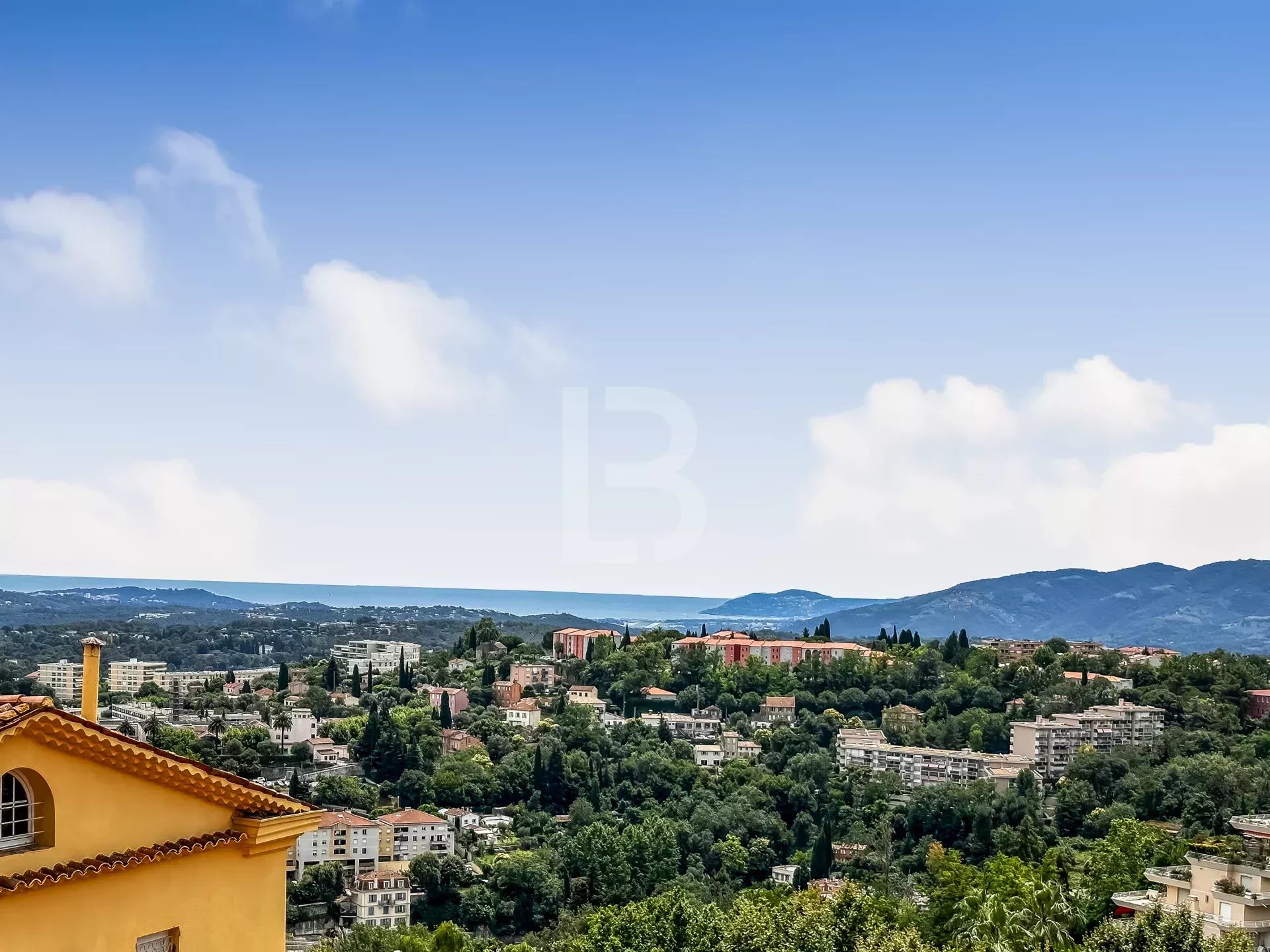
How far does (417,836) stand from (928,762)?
2398 centimetres

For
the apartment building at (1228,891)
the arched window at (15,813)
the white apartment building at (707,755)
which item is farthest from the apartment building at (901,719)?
the arched window at (15,813)

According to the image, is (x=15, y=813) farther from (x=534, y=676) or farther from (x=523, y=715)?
(x=534, y=676)

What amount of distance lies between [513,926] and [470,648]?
146ft

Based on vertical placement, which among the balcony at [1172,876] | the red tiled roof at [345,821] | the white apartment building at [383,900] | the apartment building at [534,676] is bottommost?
the white apartment building at [383,900]

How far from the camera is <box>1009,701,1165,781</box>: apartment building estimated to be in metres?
54.7

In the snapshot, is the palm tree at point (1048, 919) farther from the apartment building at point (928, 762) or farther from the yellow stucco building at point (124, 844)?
the apartment building at point (928, 762)

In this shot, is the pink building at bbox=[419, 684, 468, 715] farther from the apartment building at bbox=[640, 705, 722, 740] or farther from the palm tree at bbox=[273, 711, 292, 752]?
the apartment building at bbox=[640, 705, 722, 740]

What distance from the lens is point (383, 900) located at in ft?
131

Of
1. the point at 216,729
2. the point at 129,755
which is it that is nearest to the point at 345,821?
the point at 216,729

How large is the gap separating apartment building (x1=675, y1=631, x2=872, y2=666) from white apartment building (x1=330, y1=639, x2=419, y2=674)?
3238cm

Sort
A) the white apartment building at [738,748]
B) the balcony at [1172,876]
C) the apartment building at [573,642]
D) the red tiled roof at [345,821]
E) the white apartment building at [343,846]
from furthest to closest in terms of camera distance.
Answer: the apartment building at [573,642], the white apartment building at [738,748], the red tiled roof at [345,821], the white apartment building at [343,846], the balcony at [1172,876]

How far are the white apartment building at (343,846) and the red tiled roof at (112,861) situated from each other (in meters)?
41.1

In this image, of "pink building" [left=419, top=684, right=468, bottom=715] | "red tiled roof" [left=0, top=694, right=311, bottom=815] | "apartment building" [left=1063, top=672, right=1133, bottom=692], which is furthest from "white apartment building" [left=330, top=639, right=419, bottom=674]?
"red tiled roof" [left=0, top=694, right=311, bottom=815]

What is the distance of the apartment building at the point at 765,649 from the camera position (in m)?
75.1
